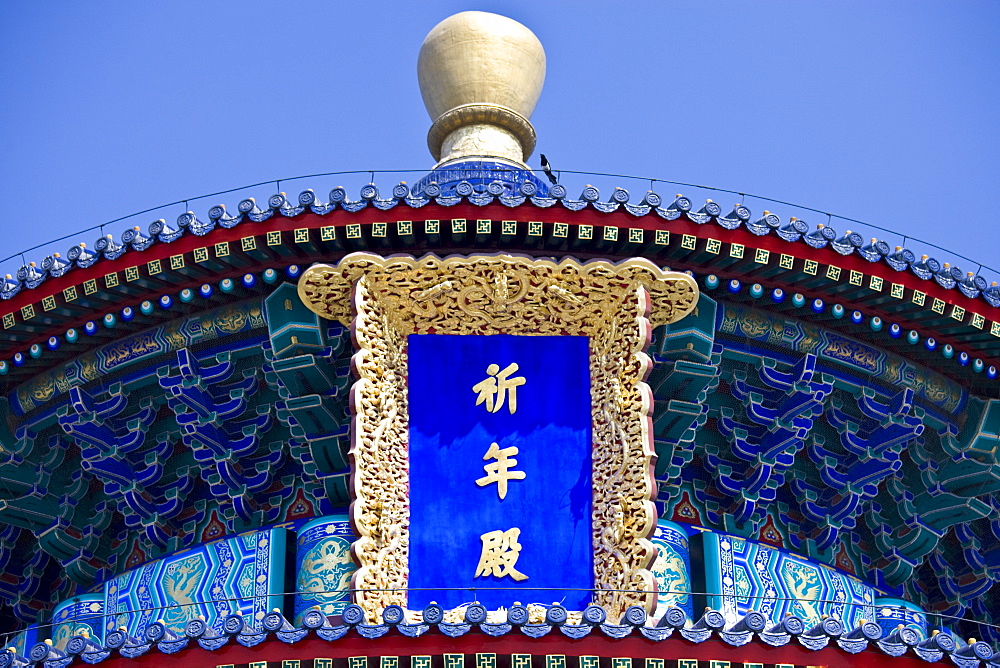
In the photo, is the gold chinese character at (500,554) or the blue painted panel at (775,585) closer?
the gold chinese character at (500,554)

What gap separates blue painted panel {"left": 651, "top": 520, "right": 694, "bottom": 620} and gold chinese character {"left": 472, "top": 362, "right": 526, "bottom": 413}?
1652mm

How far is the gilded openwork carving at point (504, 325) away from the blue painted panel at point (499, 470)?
10 cm

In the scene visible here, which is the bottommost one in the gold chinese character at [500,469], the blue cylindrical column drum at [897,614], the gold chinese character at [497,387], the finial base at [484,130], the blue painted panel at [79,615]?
the blue cylindrical column drum at [897,614]

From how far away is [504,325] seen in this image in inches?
500

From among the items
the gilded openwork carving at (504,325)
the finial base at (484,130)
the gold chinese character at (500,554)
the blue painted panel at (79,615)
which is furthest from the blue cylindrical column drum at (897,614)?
the blue painted panel at (79,615)

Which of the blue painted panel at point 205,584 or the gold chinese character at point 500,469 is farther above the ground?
the gold chinese character at point 500,469

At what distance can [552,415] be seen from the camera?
40.8 ft

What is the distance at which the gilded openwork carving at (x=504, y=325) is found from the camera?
39.3 feet

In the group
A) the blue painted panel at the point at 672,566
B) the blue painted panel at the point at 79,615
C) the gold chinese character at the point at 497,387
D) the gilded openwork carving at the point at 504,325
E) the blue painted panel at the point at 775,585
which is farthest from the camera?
the blue painted panel at the point at 79,615

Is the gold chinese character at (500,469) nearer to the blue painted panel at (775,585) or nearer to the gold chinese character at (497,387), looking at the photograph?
the gold chinese character at (497,387)

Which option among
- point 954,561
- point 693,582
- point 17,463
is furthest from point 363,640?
point 954,561

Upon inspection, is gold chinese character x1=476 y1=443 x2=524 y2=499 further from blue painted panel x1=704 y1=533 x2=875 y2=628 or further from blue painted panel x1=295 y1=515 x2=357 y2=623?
blue painted panel x1=704 y1=533 x2=875 y2=628

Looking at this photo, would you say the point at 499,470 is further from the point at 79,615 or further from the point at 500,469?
the point at 79,615

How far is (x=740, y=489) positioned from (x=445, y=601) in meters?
3.04
